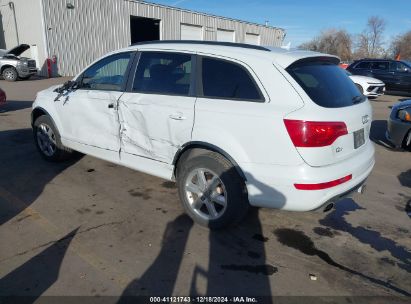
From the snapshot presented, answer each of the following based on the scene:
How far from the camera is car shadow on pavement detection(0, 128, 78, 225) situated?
4.08 meters

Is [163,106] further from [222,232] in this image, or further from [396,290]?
[396,290]

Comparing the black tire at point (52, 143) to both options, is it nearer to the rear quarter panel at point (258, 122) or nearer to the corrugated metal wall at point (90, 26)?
the rear quarter panel at point (258, 122)

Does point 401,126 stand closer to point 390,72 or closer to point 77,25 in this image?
point 390,72

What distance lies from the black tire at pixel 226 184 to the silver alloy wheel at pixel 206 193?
4cm

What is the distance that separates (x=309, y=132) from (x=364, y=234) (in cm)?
147

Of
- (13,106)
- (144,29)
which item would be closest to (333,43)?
(144,29)

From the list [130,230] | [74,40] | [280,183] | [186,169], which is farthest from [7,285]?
[74,40]

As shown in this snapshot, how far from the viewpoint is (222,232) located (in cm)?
357

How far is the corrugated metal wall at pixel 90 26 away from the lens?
2021 centimetres

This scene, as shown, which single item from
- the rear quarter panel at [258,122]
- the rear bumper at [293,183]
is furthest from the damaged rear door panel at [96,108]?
the rear bumper at [293,183]

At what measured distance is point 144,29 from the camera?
27.5m

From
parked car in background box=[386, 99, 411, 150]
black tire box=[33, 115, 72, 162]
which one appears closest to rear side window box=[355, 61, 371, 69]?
parked car in background box=[386, 99, 411, 150]

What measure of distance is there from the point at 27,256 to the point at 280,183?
2327 mm

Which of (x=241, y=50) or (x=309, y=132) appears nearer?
(x=309, y=132)
